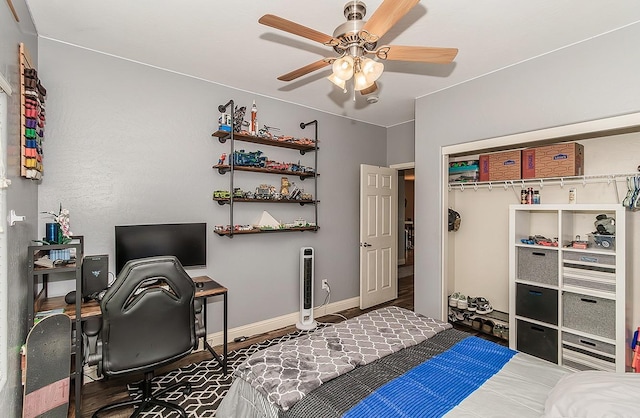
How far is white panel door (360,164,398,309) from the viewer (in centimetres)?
434

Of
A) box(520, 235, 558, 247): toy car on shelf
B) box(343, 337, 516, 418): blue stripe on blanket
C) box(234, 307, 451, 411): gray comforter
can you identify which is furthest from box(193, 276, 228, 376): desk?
box(520, 235, 558, 247): toy car on shelf

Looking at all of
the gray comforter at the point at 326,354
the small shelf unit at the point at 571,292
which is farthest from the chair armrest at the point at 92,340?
the small shelf unit at the point at 571,292

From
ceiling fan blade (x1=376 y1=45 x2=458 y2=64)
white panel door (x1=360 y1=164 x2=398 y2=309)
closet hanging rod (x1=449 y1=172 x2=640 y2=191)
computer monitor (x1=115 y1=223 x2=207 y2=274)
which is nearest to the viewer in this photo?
ceiling fan blade (x1=376 y1=45 x2=458 y2=64)

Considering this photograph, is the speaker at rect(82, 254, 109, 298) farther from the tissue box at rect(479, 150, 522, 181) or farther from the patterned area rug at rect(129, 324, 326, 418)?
the tissue box at rect(479, 150, 522, 181)

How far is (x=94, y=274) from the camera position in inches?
92.0

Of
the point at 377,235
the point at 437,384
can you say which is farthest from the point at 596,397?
the point at 377,235

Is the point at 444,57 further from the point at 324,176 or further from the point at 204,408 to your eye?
the point at 204,408

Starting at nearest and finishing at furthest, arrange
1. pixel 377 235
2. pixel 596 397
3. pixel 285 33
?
pixel 596 397 → pixel 285 33 → pixel 377 235

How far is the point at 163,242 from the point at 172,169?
28.2 inches

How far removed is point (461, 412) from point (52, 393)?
7.63 feet

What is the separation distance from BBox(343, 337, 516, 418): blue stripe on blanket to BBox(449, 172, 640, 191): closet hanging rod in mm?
1936

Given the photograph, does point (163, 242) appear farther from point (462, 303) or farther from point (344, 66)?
point (462, 303)

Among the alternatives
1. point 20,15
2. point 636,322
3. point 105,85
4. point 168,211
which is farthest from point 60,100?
point 636,322

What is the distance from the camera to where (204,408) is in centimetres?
222
